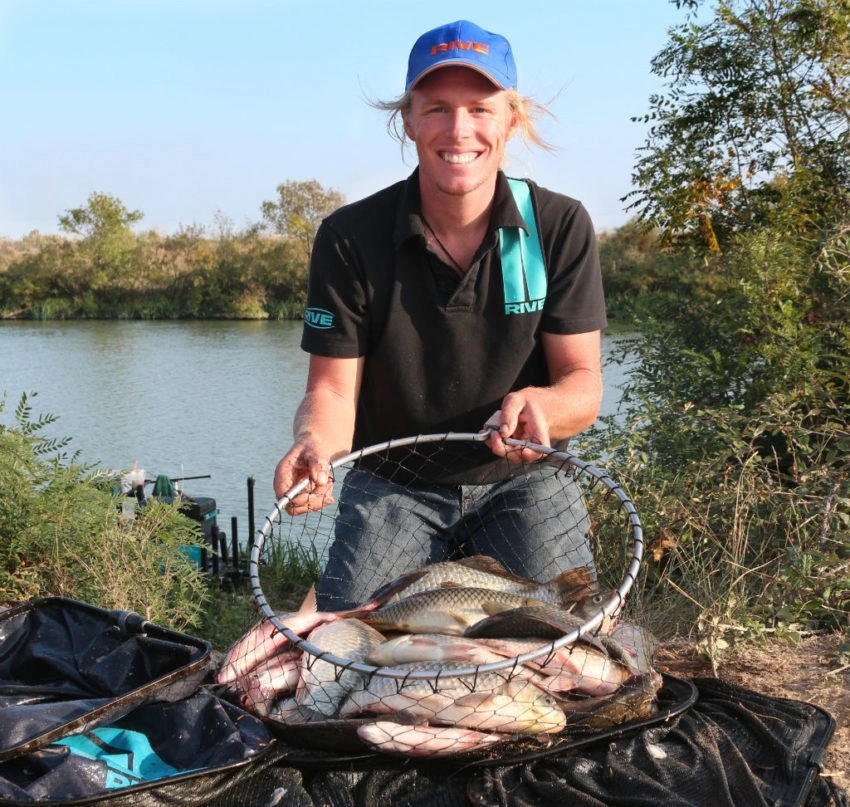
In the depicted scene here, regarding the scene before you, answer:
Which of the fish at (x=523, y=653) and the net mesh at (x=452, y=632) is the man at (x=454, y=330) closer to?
the net mesh at (x=452, y=632)

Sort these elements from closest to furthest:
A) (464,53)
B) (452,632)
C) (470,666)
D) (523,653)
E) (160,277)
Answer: (470,666) < (523,653) < (452,632) < (464,53) < (160,277)

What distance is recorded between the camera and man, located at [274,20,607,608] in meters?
2.94

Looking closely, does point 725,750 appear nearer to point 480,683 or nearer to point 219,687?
point 480,683

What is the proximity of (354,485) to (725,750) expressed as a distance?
1.48 meters

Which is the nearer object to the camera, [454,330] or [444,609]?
[444,609]

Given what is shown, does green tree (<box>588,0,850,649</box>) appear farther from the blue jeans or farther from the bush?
the bush

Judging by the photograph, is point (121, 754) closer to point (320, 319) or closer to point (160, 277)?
point (320, 319)

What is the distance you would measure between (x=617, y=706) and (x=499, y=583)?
0.51 metres

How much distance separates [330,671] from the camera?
2113 millimetres

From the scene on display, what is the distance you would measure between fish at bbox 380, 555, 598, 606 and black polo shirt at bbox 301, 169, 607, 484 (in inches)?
24.5

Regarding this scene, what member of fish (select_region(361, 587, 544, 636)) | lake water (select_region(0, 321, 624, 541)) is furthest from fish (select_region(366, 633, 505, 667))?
lake water (select_region(0, 321, 624, 541))

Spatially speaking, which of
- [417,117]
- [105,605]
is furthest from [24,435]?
[417,117]

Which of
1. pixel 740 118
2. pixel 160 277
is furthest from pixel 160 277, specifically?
pixel 740 118

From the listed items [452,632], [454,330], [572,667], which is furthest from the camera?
[454,330]
